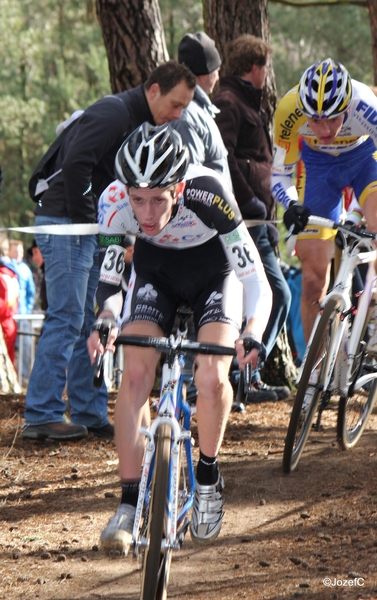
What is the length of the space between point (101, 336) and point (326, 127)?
288cm

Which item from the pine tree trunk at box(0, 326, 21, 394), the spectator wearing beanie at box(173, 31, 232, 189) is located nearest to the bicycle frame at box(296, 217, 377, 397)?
the spectator wearing beanie at box(173, 31, 232, 189)

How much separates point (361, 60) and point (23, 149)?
15634 mm

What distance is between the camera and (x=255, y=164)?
7215 millimetres

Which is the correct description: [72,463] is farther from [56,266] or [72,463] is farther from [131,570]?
[131,570]

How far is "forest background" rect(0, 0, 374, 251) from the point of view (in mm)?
29078

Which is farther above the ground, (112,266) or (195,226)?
(195,226)

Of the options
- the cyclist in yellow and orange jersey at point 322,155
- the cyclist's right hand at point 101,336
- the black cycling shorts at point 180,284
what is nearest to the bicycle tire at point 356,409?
the cyclist in yellow and orange jersey at point 322,155

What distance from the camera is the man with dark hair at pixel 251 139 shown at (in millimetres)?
7004

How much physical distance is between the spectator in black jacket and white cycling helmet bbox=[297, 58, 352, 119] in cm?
80

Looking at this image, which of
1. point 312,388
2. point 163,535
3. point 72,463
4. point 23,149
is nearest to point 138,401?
point 163,535

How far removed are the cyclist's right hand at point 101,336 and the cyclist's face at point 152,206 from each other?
1.82ft

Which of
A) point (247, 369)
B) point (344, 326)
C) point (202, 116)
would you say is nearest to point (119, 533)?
point (247, 369)

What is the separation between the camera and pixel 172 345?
135 inches

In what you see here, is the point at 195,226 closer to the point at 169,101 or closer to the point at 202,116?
the point at 169,101
